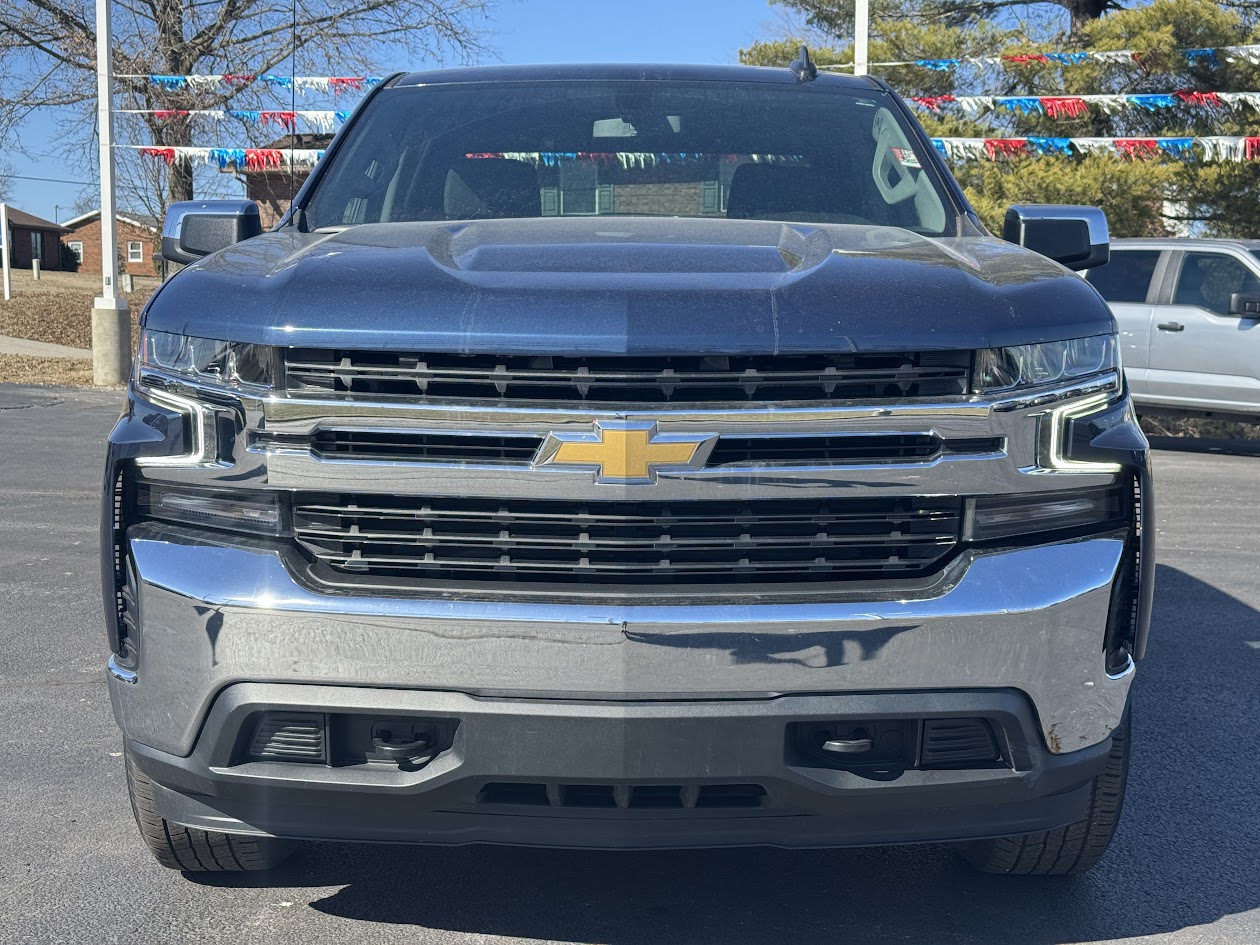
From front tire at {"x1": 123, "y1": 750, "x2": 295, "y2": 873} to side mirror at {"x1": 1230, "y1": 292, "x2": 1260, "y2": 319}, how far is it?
11930 millimetres

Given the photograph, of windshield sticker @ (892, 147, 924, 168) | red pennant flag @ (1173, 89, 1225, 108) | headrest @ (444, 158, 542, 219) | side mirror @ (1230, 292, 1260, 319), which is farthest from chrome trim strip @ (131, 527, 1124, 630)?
red pennant flag @ (1173, 89, 1225, 108)

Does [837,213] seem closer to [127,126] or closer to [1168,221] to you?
[1168,221]

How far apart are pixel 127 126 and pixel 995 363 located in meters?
25.7

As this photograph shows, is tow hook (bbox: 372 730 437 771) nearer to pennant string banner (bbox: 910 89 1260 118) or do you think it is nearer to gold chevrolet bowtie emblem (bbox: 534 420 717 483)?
gold chevrolet bowtie emblem (bbox: 534 420 717 483)

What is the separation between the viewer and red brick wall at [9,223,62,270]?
83.8 m

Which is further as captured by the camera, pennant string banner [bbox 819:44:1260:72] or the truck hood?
pennant string banner [bbox 819:44:1260:72]

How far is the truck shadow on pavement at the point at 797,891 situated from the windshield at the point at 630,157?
165 centimetres

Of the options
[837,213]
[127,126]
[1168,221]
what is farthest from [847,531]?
[127,126]

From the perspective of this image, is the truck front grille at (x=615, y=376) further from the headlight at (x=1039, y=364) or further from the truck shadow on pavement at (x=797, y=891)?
the truck shadow on pavement at (x=797, y=891)

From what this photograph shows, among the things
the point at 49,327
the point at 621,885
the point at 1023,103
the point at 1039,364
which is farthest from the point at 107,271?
the point at 1039,364

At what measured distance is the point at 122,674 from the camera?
2703mm

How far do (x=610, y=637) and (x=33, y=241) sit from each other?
9151 cm

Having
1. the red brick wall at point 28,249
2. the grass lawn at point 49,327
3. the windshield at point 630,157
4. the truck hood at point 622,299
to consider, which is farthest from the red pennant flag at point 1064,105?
the red brick wall at point 28,249

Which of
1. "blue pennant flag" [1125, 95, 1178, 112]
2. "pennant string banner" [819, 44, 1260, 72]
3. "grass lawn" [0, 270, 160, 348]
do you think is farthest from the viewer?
"grass lawn" [0, 270, 160, 348]
